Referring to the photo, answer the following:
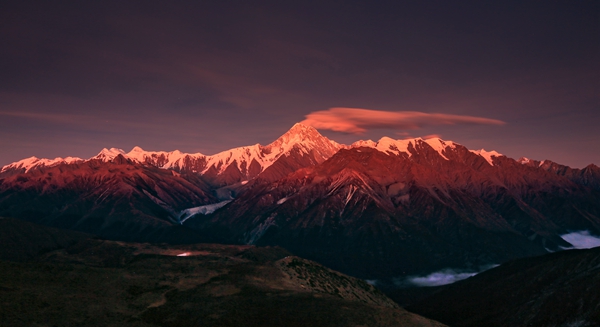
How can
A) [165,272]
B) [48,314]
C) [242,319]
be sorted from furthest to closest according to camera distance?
[165,272] < [242,319] < [48,314]

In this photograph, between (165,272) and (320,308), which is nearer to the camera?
(320,308)

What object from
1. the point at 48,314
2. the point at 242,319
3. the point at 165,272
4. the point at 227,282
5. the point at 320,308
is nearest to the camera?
the point at 48,314

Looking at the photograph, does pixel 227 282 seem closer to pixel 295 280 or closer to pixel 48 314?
pixel 295 280

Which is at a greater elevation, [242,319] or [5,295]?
[5,295]

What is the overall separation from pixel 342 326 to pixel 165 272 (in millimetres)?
87303

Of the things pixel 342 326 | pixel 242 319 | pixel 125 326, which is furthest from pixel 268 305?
pixel 125 326

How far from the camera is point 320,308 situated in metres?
140

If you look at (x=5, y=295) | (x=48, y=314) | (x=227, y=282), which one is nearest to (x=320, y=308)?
(x=227, y=282)

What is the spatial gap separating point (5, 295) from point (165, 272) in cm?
6544

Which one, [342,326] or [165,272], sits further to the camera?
[165,272]

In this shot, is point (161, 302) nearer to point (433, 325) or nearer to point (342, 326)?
point (342, 326)

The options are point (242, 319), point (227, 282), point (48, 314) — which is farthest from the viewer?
point (227, 282)

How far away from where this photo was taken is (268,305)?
14362 centimetres

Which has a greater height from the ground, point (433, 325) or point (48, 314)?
point (48, 314)
